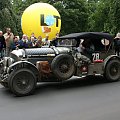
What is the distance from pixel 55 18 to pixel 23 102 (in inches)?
543

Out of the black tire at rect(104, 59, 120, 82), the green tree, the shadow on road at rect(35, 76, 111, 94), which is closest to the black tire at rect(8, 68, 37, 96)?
the shadow on road at rect(35, 76, 111, 94)

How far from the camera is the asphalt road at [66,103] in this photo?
6.52 meters

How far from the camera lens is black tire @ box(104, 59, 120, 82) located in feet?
33.6

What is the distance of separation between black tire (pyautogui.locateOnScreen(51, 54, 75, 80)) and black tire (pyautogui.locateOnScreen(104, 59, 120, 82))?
1.38 metres

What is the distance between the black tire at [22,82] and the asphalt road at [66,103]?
21 centimetres

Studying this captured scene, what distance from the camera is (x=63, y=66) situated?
9281 mm

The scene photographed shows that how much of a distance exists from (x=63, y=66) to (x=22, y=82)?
1.37 meters

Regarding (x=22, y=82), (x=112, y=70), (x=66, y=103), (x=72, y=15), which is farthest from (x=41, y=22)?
(x=72, y=15)

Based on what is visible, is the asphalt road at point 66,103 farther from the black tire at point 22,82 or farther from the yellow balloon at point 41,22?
the yellow balloon at point 41,22

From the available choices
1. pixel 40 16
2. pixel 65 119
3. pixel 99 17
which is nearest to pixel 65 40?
pixel 65 119

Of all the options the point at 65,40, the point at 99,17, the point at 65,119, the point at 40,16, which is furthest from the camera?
the point at 99,17

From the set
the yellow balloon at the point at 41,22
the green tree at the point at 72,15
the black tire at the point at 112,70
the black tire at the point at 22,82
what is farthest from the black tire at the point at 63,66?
the green tree at the point at 72,15

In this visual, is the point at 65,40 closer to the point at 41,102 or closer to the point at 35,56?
the point at 35,56

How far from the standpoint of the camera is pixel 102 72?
10.1 m
